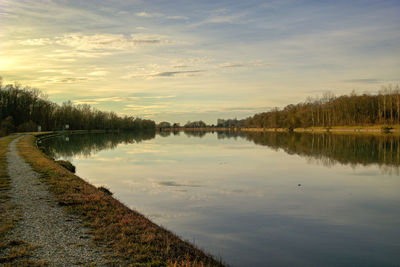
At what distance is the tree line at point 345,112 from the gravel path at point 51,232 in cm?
8896

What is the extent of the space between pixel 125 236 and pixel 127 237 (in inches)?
2.8

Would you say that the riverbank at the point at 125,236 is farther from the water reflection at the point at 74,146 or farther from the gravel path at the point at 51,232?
the water reflection at the point at 74,146

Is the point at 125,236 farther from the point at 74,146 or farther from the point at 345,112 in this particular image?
the point at 345,112

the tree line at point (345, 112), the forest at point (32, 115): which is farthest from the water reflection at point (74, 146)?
the tree line at point (345, 112)

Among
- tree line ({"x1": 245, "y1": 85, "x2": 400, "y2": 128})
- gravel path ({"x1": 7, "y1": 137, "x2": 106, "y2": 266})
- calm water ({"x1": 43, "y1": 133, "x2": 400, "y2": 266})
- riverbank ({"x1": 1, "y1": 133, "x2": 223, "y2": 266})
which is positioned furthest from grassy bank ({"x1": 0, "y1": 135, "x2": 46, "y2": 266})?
tree line ({"x1": 245, "y1": 85, "x2": 400, "y2": 128})

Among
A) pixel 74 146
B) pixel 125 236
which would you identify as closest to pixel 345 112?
pixel 74 146

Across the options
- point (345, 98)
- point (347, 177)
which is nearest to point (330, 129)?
point (345, 98)

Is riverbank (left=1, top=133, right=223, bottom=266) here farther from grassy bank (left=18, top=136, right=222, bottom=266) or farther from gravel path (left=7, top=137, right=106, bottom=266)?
gravel path (left=7, top=137, right=106, bottom=266)

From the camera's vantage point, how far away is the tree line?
290 ft

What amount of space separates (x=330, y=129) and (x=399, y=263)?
304 ft

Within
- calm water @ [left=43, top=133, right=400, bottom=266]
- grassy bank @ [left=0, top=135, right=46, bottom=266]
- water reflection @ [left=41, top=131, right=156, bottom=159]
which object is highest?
grassy bank @ [left=0, top=135, right=46, bottom=266]

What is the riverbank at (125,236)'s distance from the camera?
5.79 meters

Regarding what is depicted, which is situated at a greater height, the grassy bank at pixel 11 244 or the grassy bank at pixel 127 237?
the grassy bank at pixel 11 244

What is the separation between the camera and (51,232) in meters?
6.79
